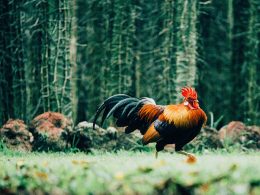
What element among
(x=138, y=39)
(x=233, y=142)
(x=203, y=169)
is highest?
(x=138, y=39)

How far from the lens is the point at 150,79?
→ 58.7 feet

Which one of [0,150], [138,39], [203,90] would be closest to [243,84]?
[203,90]

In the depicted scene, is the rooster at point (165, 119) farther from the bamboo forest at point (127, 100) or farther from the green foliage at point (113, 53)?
the green foliage at point (113, 53)

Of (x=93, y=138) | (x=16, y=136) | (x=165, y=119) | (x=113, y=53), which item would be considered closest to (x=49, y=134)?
(x=16, y=136)

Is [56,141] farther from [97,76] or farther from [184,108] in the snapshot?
[97,76]

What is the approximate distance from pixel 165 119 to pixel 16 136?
3723mm

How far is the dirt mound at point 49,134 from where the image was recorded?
36.2ft

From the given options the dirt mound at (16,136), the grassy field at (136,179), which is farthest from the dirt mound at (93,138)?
the grassy field at (136,179)

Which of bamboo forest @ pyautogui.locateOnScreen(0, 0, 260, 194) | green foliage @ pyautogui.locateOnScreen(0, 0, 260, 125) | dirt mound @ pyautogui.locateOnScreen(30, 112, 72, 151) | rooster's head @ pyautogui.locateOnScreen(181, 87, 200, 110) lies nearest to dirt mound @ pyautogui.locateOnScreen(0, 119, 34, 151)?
bamboo forest @ pyautogui.locateOnScreen(0, 0, 260, 194)

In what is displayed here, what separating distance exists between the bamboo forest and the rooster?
0.05ft

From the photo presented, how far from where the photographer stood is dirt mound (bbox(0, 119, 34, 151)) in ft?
36.1

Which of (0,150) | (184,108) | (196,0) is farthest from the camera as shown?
(196,0)

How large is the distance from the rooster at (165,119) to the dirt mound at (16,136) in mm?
2433

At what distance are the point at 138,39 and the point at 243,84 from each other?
363cm
